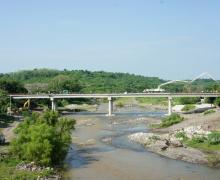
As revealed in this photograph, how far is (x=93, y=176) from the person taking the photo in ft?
147

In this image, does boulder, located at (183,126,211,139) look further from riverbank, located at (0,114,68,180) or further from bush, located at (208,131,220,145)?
riverbank, located at (0,114,68,180)

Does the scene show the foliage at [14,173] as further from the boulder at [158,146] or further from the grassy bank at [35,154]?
the boulder at [158,146]

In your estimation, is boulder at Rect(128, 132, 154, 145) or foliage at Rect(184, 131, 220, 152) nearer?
foliage at Rect(184, 131, 220, 152)

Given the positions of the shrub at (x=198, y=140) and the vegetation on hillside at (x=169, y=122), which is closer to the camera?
the shrub at (x=198, y=140)

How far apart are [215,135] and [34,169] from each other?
27936 millimetres

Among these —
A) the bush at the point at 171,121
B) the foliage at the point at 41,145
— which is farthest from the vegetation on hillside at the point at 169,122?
the foliage at the point at 41,145

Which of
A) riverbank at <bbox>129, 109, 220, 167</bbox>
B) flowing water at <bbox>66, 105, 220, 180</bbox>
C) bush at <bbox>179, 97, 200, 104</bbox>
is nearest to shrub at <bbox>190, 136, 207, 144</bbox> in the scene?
riverbank at <bbox>129, 109, 220, 167</bbox>

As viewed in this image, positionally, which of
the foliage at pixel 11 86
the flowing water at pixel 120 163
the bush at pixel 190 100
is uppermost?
the foliage at pixel 11 86

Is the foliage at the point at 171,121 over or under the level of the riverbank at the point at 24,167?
over

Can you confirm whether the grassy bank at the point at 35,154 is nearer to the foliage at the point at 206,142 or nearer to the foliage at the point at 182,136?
the foliage at the point at 206,142

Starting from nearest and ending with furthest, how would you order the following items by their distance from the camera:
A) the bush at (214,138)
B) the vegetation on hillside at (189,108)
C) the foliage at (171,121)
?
the bush at (214,138), the foliage at (171,121), the vegetation on hillside at (189,108)

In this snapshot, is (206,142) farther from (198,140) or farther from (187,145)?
(187,145)

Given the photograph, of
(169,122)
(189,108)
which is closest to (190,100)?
(189,108)

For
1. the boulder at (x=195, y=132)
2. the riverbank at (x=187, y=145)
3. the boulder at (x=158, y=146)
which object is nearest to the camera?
the riverbank at (x=187, y=145)
